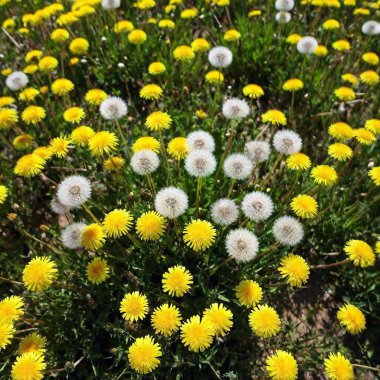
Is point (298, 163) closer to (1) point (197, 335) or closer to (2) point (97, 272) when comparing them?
(1) point (197, 335)

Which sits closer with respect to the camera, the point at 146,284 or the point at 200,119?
the point at 146,284

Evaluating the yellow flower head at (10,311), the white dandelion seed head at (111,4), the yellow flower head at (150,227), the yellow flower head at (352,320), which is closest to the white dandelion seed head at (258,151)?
the yellow flower head at (150,227)

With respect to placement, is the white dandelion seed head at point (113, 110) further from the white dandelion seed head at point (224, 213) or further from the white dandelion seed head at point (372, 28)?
the white dandelion seed head at point (372, 28)

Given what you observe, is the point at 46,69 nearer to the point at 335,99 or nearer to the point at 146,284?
the point at 146,284

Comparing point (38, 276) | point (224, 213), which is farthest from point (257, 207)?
point (38, 276)

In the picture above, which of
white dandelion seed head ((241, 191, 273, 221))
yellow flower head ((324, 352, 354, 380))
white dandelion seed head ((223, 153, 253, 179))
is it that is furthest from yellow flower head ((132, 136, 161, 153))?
yellow flower head ((324, 352, 354, 380))

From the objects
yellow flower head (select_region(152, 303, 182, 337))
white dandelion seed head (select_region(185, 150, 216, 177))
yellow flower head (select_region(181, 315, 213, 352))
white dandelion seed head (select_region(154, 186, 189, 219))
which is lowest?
yellow flower head (select_region(181, 315, 213, 352))

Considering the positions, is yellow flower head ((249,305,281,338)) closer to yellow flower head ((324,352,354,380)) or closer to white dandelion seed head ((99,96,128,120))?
yellow flower head ((324,352,354,380))

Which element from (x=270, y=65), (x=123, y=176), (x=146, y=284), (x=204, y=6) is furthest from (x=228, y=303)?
(x=204, y=6)
